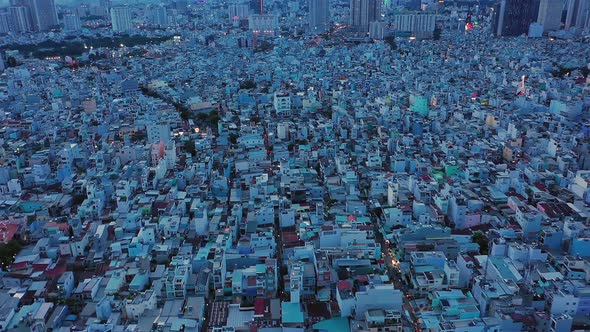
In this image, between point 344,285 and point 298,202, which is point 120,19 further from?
point 344,285

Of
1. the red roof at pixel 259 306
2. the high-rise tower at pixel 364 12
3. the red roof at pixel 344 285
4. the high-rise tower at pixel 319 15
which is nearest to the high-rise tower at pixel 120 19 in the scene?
the high-rise tower at pixel 319 15

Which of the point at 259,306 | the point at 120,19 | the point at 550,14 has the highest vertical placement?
the point at 120,19

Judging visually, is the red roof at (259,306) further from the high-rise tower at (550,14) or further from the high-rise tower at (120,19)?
the high-rise tower at (120,19)

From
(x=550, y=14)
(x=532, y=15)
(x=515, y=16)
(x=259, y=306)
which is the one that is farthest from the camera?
(x=532, y=15)

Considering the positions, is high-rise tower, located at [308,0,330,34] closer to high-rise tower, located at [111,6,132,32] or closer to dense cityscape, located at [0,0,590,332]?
high-rise tower, located at [111,6,132,32]

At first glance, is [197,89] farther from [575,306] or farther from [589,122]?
[575,306]

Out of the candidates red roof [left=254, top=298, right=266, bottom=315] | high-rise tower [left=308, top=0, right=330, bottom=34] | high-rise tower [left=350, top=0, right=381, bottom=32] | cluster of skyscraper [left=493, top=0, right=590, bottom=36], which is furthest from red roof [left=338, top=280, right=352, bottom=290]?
high-rise tower [left=308, top=0, right=330, bottom=34]

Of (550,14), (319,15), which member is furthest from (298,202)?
(319,15)

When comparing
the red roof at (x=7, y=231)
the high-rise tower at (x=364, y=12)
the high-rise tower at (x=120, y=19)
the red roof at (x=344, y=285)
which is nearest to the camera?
the red roof at (x=344, y=285)

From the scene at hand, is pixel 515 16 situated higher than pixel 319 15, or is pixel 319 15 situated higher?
pixel 319 15
